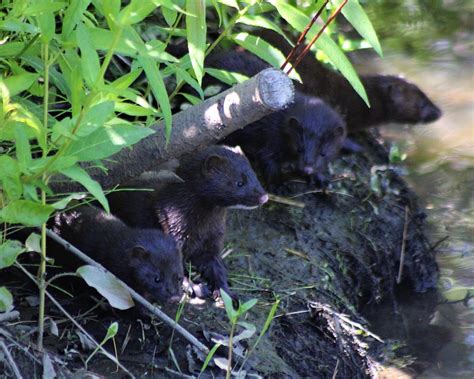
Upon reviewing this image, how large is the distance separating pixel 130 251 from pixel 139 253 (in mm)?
50

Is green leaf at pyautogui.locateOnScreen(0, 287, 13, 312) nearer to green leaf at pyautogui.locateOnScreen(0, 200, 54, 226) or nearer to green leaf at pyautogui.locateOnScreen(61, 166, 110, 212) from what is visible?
green leaf at pyautogui.locateOnScreen(0, 200, 54, 226)

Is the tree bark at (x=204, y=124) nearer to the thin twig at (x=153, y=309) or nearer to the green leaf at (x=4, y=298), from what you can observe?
the thin twig at (x=153, y=309)

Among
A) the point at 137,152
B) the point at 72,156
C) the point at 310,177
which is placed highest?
Result: the point at 72,156

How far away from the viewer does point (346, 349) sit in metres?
6.00

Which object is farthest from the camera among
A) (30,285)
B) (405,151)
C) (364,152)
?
(405,151)

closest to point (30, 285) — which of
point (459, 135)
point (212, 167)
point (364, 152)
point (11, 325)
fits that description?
point (11, 325)

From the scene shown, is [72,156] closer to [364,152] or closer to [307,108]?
[307,108]

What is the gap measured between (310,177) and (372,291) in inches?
39.4

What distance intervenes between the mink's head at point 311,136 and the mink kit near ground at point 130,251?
2.33 metres

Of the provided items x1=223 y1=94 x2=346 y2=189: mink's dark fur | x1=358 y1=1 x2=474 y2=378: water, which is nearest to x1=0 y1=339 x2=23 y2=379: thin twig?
x1=358 y1=1 x2=474 y2=378: water

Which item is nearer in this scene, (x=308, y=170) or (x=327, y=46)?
(x=327, y=46)

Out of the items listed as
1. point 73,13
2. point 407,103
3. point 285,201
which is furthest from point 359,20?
point 407,103

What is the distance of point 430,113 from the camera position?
10.0 m

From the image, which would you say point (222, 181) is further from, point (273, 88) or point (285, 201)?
point (273, 88)
